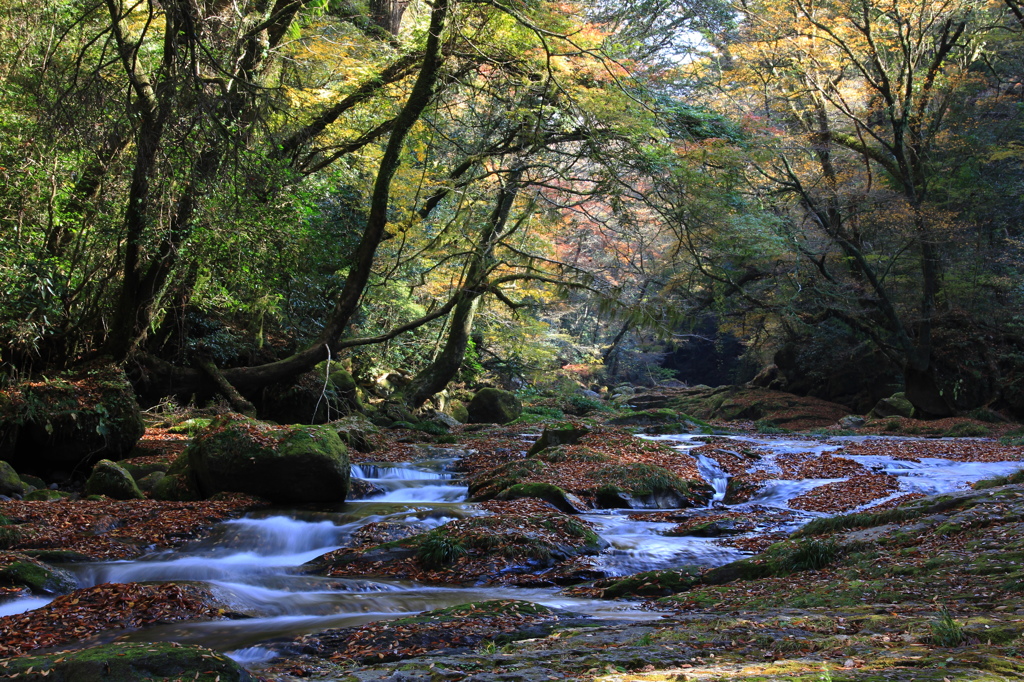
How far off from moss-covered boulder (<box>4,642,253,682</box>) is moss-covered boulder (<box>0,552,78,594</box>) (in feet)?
8.68

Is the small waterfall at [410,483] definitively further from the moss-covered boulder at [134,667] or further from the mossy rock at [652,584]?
the moss-covered boulder at [134,667]

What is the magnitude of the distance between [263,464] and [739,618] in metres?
6.76

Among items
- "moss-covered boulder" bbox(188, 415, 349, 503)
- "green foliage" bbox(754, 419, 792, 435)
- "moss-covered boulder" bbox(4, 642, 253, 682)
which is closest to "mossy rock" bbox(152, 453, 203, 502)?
"moss-covered boulder" bbox(188, 415, 349, 503)

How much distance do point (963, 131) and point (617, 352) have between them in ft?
71.2

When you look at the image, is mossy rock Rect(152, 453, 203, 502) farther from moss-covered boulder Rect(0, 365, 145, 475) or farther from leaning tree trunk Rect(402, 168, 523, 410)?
leaning tree trunk Rect(402, 168, 523, 410)

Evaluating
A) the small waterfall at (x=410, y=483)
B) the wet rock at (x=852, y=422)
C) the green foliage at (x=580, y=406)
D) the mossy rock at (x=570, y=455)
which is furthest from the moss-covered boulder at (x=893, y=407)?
the small waterfall at (x=410, y=483)

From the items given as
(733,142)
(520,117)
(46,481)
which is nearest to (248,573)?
(46,481)

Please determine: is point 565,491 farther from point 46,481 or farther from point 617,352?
point 617,352

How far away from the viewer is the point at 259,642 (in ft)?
14.6

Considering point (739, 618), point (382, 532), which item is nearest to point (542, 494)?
point (382, 532)

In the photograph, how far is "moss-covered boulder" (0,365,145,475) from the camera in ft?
28.7

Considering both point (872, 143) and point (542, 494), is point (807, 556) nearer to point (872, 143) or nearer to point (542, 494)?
point (542, 494)

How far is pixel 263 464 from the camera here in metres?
8.76

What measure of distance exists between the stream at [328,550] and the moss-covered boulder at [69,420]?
10.4 feet
